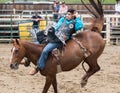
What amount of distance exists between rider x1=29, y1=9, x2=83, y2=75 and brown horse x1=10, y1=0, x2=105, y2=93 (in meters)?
0.13

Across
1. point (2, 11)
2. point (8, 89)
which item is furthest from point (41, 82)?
point (2, 11)

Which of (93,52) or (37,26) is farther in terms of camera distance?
(37,26)

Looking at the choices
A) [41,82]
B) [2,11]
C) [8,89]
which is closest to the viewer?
[8,89]

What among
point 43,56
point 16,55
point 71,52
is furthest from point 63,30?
point 16,55

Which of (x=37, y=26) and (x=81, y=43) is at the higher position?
(x=81, y=43)

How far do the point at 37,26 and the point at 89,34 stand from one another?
9197 mm

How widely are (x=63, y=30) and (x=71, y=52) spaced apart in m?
0.43

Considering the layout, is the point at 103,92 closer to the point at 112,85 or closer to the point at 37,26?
the point at 112,85

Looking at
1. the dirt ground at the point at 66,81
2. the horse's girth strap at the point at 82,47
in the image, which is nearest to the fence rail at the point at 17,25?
the dirt ground at the point at 66,81

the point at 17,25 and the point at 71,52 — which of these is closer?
the point at 71,52

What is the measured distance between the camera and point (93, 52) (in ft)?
26.1

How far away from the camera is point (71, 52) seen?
766 cm

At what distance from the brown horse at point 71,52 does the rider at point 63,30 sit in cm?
13

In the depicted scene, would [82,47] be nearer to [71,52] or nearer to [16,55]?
[71,52]
